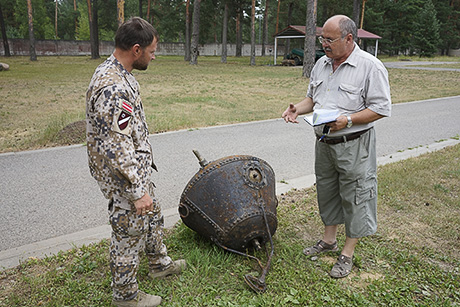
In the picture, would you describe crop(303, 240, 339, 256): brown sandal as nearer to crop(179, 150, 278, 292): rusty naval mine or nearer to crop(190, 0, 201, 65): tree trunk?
crop(179, 150, 278, 292): rusty naval mine

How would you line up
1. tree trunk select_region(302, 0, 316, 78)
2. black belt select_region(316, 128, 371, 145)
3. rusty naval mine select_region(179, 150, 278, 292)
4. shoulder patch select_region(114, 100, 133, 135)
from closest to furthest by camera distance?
shoulder patch select_region(114, 100, 133, 135), black belt select_region(316, 128, 371, 145), rusty naval mine select_region(179, 150, 278, 292), tree trunk select_region(302, 0, 316, 78)

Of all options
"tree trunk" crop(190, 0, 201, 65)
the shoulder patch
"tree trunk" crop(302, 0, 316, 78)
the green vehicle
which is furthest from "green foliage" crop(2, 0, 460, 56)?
the shoulder patch

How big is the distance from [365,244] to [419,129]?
241 inches

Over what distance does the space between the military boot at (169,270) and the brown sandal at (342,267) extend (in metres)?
1.23

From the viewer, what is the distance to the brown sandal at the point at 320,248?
11.5 feet

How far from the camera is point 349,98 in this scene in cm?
290

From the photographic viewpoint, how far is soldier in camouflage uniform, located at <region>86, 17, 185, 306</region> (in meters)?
2.21

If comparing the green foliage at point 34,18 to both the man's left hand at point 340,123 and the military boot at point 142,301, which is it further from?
the man's left hand at point 340,123

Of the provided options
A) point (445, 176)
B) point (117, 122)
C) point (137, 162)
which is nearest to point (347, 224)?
point (137, 162)

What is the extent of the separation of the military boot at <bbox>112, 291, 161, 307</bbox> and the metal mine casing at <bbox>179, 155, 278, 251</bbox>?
2.24ft

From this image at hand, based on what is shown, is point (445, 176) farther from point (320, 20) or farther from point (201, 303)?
point (320, 20)

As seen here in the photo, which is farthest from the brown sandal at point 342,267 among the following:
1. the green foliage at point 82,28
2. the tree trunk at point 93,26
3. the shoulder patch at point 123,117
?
the green foliage at point 82,28

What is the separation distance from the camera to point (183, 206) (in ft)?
10.8

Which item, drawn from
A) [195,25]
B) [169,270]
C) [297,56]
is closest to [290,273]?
[169,270]
